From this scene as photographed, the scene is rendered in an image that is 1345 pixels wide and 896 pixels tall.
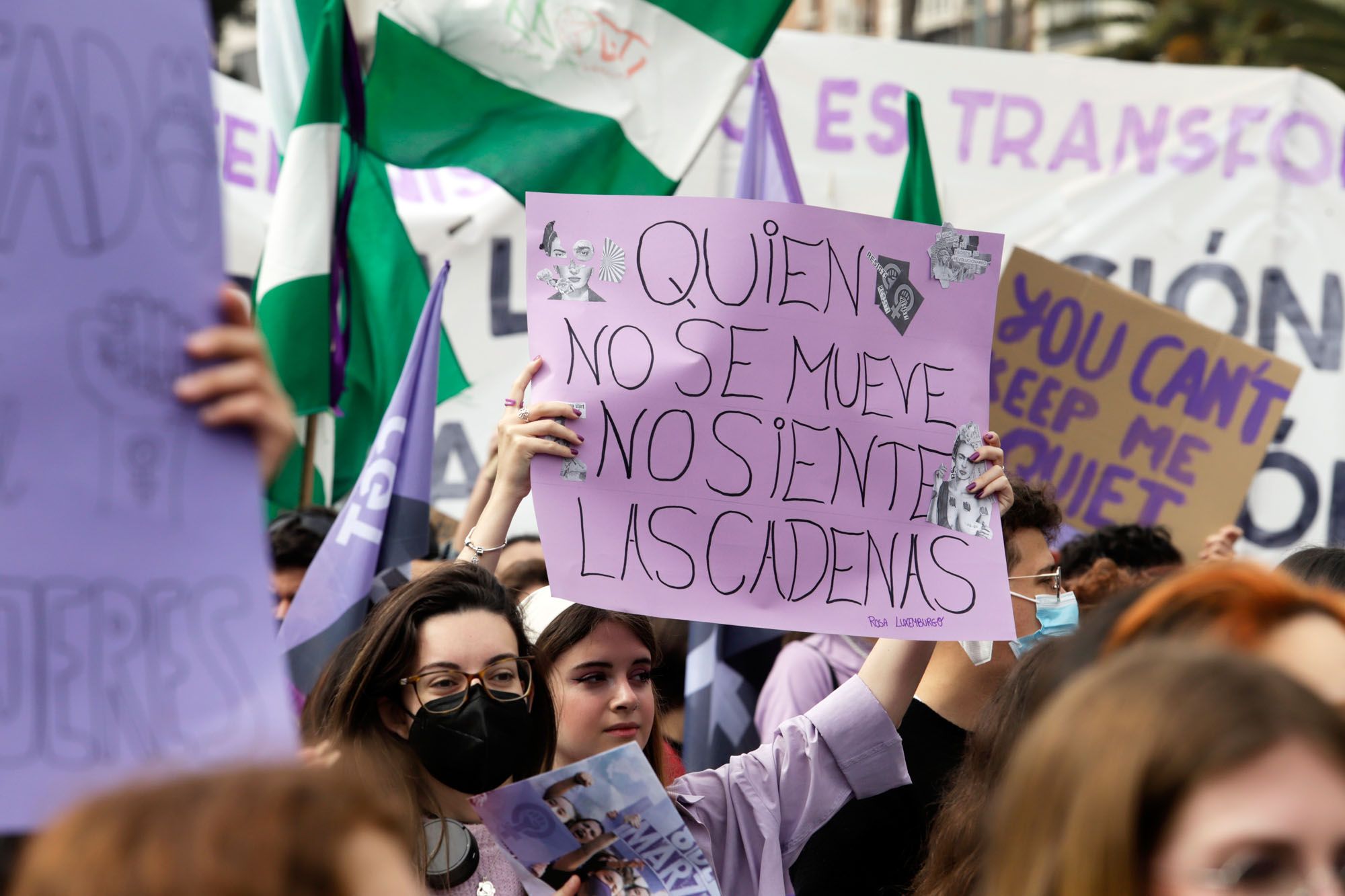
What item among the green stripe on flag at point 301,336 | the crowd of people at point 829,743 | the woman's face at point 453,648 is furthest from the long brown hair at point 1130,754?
the green stripe on flag at point 301,336

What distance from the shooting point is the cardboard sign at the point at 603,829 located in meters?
2.06

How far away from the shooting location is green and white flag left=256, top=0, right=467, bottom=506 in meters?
4.01

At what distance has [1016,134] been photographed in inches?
241

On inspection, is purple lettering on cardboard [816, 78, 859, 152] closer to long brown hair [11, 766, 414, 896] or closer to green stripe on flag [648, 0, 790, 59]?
green stripe on flag [648, 0, 790, 59]

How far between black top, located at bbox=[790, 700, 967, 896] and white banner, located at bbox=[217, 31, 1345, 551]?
353cm

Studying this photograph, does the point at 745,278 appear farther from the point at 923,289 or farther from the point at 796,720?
the point at 796,720

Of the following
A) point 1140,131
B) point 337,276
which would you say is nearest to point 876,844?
point 337,276

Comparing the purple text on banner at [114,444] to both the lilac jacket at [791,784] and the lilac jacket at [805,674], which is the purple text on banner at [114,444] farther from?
the lilac jacket at [805,674]

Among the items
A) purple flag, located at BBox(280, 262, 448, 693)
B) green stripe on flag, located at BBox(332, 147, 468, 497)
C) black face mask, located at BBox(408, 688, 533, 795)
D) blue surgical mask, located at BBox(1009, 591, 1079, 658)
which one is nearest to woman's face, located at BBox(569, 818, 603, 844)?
black face mask, located at BBox(408, 688, 533, 795)

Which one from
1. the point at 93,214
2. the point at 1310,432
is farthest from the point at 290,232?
the point at 1310,432

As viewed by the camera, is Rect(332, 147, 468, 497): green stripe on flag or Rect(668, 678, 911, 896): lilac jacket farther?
Rect(332, 147, 468, 497): green stripe on flag

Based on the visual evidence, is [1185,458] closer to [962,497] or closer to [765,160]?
[765,160]

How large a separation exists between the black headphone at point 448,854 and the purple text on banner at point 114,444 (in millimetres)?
968

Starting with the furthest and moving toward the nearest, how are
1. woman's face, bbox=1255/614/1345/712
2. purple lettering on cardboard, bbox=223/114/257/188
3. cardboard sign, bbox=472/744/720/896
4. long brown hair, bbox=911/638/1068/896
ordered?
purple lettering on cardboard, bbox=223/114/257/188, long brown hair, bbox=911/638/1068/896, cardboard sign, bbox=472/744/720/896, woman's face, bbox=1255/614/1345/712
